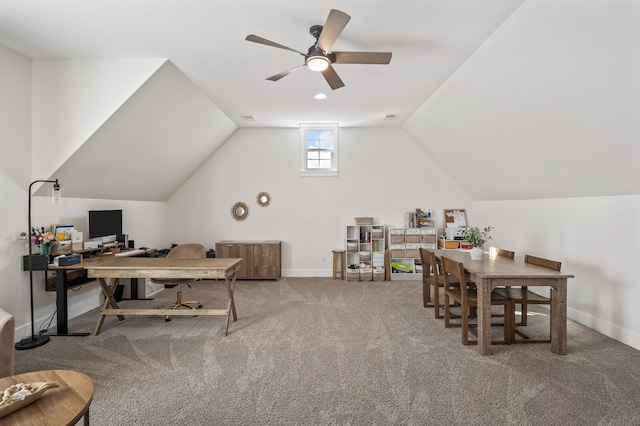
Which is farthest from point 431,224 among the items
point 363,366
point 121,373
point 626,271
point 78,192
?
point 78,192

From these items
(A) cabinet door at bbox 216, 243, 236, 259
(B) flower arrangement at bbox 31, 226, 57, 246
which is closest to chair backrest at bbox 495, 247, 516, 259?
(A) cabinet door at bbox 216, 243, 236, 259

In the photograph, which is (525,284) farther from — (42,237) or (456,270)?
(42,237)

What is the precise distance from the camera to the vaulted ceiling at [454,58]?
242 centimetres

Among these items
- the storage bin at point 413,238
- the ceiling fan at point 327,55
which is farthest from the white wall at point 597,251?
the ceiling fan at point 327,55

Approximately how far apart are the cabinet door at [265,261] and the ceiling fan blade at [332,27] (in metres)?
4.05

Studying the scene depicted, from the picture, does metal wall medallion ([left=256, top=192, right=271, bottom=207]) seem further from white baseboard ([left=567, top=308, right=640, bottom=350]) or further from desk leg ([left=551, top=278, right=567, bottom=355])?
white baseboard ([left=567, top=308, right=640, bottom=350])

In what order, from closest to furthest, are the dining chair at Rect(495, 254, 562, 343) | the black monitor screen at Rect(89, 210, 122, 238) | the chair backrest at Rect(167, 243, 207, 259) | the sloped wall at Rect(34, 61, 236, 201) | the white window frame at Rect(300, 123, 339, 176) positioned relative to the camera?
1. the dining chair at Rect(495, 254, 562, 343)
2. the sloped wall at Rect(34, 61, 236, 201)
3. the black monitor screen at Rect(89, 210, 122, 238)
4. the chair backrest at Rect(167, 243, 207, 259)
5. the white window frame at Rect(300, 123, 339, 176)

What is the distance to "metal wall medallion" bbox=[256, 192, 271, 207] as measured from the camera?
639 centimetres

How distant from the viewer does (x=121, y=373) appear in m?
2.62

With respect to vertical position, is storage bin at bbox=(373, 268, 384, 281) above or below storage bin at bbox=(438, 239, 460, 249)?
below

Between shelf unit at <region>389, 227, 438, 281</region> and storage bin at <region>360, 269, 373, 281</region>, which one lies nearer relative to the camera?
storage bin at <region>360, 269, 373, 281</region>

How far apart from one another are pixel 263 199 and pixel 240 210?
0.53 metres

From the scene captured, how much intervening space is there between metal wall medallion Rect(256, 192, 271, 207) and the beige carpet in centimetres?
287

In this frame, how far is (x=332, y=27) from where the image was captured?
234cm
